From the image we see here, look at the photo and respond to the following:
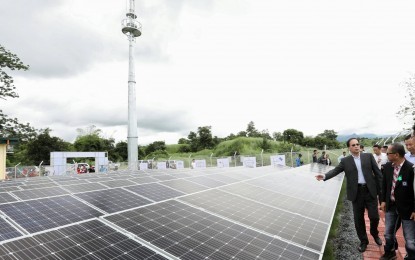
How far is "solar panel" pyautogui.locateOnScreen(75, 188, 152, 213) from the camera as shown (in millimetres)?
5395

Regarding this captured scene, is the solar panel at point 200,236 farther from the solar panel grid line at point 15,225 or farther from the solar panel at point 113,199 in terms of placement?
the solar panel grid line at point 15,225

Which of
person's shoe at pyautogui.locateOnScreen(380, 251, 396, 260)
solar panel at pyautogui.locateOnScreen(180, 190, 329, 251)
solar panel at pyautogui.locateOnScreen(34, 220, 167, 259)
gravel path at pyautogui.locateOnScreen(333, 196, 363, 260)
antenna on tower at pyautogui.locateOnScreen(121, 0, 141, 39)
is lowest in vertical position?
gravel path at pyautogui.locateOnScreen(333, 196, 363, 260)

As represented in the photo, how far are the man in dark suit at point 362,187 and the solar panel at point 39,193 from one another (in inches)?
266

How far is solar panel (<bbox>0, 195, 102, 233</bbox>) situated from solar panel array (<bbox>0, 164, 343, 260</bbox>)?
0.01 metres

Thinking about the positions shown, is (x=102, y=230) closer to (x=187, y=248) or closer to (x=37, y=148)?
(x=187, y=248)

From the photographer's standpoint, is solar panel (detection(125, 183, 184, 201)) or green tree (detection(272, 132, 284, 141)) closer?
solar panel (detection(125, 183, 184, 201))

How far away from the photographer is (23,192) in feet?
20.2

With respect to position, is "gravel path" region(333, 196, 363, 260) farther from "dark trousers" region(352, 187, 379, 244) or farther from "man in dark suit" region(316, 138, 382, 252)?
"dark trousers" region(352, 187, 379, 244)

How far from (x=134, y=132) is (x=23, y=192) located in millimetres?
30260

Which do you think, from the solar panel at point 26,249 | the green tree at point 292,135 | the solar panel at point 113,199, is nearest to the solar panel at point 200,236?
the solar panel at point 113,199

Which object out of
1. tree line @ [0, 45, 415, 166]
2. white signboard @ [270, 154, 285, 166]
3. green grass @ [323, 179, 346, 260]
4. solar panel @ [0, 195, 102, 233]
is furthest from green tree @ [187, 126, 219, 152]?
solar panel @ [0, 195, 102, 233]

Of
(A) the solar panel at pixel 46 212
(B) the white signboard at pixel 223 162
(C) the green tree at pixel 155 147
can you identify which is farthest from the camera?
(C) the green tree at pixel 155 147

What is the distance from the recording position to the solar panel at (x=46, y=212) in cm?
432

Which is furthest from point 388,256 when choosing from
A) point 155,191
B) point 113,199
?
point 113,199
